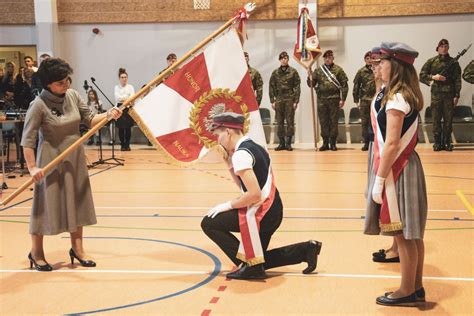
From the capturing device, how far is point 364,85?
14.7 metres

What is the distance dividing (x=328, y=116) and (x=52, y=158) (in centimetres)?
1042

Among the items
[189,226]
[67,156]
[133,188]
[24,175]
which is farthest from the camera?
[24,175]

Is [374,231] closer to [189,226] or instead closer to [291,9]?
[189,226]

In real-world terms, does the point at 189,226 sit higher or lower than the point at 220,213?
lower

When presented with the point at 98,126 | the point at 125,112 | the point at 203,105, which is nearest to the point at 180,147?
the point at 203,105

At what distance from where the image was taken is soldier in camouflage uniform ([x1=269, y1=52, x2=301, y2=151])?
15.0m

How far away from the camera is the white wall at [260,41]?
16.2 meters

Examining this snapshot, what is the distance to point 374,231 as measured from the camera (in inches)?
170

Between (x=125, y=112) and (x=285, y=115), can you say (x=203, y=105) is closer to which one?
(x=125, y=112)

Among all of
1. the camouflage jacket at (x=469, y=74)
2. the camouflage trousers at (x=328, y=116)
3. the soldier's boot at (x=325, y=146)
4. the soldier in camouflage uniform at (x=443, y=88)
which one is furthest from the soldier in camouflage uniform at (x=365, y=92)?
the camouflage jacket at (x=469, y=74)

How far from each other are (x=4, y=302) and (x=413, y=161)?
3.10 meters

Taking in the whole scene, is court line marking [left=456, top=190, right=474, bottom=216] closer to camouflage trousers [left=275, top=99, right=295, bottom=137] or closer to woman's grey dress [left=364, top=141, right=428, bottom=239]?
woman's grey dress [left=364, top=141, right=428, bottom=239]

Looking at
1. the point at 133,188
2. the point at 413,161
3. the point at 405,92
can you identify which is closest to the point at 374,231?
the point at 413,161

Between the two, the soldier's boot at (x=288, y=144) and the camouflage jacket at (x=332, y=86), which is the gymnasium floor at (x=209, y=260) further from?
the camouflage jacket at (x=332, y=86)
